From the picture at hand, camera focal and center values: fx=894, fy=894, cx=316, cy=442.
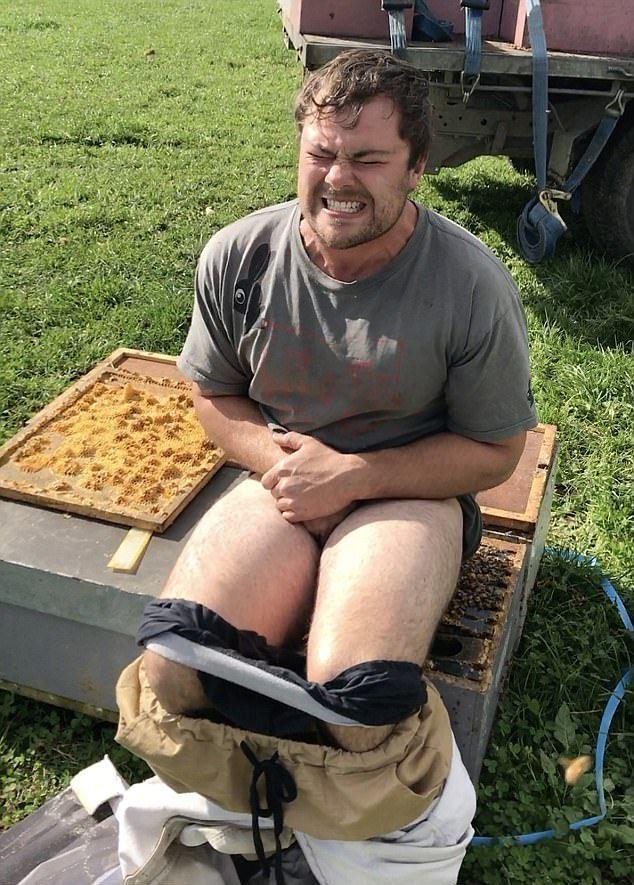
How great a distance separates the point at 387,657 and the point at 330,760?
8.8 inches

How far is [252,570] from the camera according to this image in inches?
77.7

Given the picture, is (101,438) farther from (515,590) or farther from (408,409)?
(515,590)

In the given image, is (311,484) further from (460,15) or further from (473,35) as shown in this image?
(460,15)

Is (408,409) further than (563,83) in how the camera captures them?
No

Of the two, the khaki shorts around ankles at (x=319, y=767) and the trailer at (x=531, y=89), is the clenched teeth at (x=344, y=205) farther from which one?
the trailer at (x=531, y=89)

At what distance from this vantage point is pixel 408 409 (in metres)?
2.20

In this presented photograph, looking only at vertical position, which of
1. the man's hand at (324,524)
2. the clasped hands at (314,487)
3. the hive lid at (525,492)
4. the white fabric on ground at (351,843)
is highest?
the clasped hands at (314,487)

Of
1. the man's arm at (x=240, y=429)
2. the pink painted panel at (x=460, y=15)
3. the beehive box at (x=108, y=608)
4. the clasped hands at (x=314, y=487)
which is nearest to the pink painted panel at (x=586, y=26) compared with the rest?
the pink painted panel at (x=460, y=15)

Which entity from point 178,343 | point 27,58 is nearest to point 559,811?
point 178,343

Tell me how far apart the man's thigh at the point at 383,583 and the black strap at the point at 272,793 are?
190 millimetres

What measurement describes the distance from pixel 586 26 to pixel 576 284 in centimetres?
135

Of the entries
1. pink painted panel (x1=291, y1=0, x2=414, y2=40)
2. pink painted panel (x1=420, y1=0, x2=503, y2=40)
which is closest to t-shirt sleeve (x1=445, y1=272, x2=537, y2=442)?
pink painted panel (x1=291, y1=0, x2=414, y2=40)

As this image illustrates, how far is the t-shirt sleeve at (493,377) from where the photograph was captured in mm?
2080

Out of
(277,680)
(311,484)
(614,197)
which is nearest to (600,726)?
(311,484)
